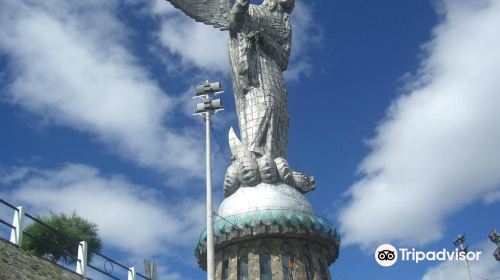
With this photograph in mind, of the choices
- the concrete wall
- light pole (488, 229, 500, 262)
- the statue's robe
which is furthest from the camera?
the statue's robe

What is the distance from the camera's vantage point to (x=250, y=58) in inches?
1474

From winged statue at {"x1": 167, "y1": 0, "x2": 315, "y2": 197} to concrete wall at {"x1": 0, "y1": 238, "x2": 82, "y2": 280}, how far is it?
57.4 feet

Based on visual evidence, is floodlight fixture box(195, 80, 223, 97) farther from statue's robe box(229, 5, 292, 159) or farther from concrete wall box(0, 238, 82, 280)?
statue's robe box(229, 5, 292, 159)

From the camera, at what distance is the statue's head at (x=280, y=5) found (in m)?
40.5

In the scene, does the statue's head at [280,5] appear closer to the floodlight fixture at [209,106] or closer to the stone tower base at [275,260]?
the stone tower base at [275,260]

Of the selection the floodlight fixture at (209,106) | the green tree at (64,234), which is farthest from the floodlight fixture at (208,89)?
the green tree at (64,234)

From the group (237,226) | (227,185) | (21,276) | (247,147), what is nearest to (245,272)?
(237,226)

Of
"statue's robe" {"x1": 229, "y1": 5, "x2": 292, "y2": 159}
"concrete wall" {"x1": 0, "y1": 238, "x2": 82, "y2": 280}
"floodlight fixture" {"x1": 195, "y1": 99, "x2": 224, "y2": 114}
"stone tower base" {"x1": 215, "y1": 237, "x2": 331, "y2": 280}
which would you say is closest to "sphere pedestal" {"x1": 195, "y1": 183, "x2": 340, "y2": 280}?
"stone tower base" {"x1": 215, "y1": 237, "x2": 331, "y2": 280}

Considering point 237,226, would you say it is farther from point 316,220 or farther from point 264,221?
point 316,220

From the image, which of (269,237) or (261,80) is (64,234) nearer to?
(269,237)

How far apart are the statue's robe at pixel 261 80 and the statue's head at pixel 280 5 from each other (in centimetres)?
97

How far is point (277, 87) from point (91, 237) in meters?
15.6

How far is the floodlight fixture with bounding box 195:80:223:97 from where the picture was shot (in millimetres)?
20625

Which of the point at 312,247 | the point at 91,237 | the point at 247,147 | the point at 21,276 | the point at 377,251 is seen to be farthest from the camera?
the point at 247,147
